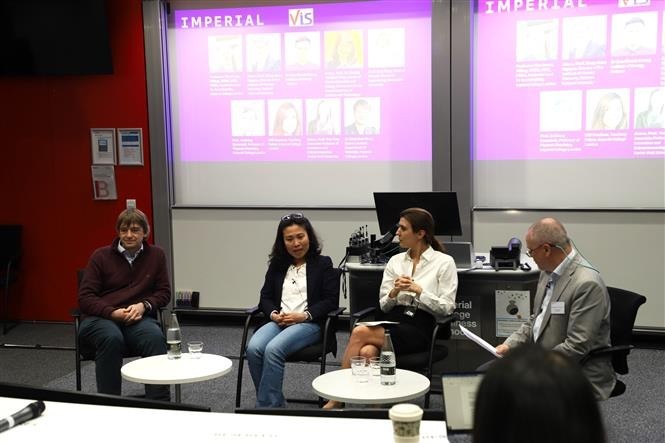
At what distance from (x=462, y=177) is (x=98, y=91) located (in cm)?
328

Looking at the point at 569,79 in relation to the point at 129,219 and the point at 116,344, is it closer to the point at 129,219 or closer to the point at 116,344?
the point at 129,219

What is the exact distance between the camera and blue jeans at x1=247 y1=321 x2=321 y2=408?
3.96 metres

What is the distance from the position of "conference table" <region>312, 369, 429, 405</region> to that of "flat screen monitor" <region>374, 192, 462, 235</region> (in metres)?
1.26

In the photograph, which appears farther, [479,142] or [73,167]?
[73,167]

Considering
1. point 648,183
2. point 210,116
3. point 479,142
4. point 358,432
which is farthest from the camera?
point 210,116

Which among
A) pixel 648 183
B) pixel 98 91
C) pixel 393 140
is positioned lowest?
pixel 648 183

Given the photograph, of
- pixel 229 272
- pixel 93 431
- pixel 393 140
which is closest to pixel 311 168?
pixel 393 140

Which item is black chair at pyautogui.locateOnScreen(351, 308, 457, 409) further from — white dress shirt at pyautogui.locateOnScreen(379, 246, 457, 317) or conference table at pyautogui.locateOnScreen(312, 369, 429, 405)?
conference table at pyautogui.locateOnScreen(312, 369, 429, 405)

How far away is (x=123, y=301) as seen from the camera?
4.40 metres

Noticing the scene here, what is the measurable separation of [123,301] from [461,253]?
6.74ft

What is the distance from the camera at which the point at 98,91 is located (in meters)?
6.46

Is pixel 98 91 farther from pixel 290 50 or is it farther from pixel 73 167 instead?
pixel 290 50

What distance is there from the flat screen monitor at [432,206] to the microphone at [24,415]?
2.58 metres

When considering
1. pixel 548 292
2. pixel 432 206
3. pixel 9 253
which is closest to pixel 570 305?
pixel 548 292
